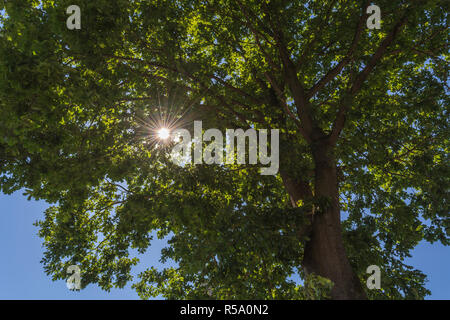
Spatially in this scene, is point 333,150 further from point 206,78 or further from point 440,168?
point 206,78

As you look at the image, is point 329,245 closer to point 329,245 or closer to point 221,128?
point 329,245

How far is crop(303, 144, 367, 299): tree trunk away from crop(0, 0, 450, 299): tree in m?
0.03

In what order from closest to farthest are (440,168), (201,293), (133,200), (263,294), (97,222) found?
(263,294)
(201,293)
(133,200)
(440,168)
(97,222)

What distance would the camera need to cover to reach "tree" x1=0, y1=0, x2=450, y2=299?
5.92m

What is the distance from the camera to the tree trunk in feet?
18.2

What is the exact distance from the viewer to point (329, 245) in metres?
6.18

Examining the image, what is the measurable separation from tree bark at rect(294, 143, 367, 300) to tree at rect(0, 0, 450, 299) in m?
0.03

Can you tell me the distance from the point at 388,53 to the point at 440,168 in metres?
4.13

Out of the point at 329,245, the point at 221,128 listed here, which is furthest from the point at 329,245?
the point at 221,128

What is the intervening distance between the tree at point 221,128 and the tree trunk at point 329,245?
3 cm

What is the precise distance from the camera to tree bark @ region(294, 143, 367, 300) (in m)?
5.55
